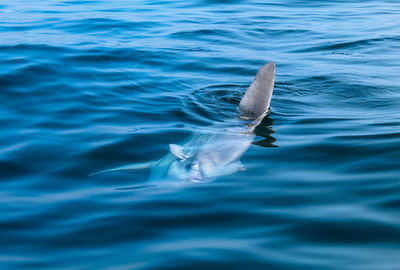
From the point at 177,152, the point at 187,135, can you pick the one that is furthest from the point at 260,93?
the point at 177,152

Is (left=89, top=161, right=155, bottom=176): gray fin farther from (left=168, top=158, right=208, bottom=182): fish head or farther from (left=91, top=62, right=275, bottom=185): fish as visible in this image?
(left=168, top=158, right=208, bottom=182): fish head

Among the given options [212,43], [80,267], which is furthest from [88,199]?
[212,43]

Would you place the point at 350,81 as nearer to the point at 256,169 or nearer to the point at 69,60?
the point at 256,169

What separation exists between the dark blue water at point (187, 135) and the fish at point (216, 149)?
4.7 inches

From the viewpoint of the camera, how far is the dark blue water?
324cm

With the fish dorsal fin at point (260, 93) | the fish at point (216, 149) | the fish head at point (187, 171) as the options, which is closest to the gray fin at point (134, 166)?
the fish at point (216, 149)

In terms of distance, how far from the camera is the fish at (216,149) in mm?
4508

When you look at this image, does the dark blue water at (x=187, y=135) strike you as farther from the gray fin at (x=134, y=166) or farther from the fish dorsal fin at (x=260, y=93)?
the fish dorsal fin at (x=260, y=93)

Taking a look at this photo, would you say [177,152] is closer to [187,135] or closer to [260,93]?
[187,135]

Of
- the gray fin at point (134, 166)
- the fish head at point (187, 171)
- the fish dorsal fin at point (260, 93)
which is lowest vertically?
the fish head at point (187, 171)

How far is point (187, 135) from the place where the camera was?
18.2 ft

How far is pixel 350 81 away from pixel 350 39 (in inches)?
132

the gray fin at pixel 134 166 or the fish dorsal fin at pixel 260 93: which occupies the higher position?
the fish dorsal fin at pixel 260 93

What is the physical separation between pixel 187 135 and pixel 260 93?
93cm
